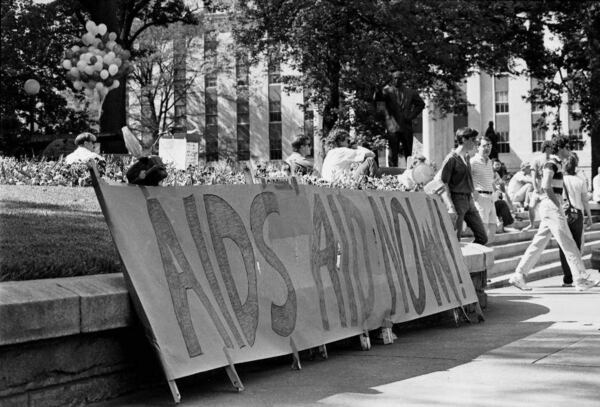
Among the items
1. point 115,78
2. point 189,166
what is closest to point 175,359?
point 189,166

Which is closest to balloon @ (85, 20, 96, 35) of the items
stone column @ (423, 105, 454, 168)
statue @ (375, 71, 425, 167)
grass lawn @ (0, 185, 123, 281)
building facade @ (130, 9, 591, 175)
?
statue @ (375, 71, 425, 167)

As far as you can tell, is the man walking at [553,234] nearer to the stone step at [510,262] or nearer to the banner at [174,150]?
the stone step at [510,262]

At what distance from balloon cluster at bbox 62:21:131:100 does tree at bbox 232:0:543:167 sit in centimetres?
668

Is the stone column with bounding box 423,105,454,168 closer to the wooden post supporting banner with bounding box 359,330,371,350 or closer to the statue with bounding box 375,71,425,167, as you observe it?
the statue with bounding box 375,71,425,167

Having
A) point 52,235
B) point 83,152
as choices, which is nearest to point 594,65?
point 83,152

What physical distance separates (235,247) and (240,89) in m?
52.8

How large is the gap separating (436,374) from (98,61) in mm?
20157

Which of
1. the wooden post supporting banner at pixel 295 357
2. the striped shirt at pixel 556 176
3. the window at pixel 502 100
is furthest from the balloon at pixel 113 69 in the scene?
the window at pixel 502 100

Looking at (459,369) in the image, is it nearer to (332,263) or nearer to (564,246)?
(332,263)

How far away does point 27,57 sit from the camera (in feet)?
128

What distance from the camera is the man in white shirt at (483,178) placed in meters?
13.4

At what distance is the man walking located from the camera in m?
12.5

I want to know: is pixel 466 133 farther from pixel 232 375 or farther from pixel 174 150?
pixel 232 375

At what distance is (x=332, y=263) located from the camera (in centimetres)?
736
